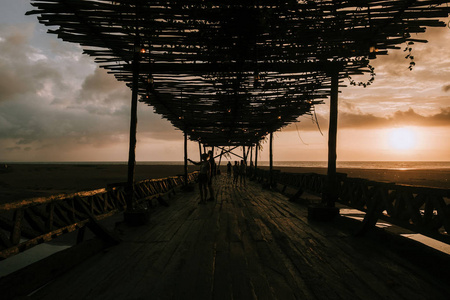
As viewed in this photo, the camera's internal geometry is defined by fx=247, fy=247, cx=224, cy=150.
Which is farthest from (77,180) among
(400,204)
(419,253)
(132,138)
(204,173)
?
(419,253)

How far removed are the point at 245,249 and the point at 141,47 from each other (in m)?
4.85

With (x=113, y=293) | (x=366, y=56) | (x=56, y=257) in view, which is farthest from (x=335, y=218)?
(x=56, y=257)

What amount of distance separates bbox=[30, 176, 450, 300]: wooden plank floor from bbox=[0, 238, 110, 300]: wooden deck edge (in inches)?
4.5

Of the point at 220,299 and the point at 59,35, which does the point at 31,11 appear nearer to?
the point at 59,35

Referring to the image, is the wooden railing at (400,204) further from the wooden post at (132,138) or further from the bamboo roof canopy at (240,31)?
the wooden post at (132,138)

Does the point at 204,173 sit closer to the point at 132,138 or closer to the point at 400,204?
the point at 132,138

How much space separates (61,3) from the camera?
4363 mm

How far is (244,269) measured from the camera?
3.43 metres

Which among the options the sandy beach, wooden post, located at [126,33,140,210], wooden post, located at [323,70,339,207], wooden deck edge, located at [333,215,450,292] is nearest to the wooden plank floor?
wooden deck edge, located at [333,215,450,292]

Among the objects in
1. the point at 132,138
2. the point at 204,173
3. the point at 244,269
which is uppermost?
the point at 132,138

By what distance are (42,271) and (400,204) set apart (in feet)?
17.2

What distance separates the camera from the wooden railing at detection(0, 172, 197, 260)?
2.94m

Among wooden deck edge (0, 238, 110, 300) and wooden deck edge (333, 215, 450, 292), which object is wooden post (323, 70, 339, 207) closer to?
wooden deck edge (333, 215, 450, 292)

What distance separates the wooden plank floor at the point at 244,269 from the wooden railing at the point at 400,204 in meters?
0.54
